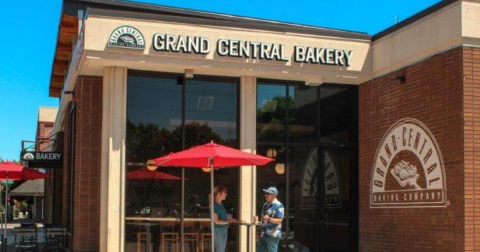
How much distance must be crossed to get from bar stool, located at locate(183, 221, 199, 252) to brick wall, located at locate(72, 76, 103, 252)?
182cm

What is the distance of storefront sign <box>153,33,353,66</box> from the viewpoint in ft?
40.6

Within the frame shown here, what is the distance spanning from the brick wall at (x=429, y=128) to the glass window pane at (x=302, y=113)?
1.07 m

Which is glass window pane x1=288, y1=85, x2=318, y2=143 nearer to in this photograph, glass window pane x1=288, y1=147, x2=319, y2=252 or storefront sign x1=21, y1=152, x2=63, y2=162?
glass window pane x1=288, y1=147, x2=319, y2=252

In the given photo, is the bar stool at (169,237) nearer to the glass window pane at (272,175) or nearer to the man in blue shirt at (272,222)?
the glass window pane at (272,175)

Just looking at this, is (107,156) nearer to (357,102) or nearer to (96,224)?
(96,224)

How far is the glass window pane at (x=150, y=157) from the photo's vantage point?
12.6 meters

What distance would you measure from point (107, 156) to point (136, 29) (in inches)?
103

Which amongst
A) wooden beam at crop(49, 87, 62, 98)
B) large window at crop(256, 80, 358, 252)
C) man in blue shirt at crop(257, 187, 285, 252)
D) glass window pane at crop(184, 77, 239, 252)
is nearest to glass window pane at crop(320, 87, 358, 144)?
large window at crop(256, 80, 358, 252)

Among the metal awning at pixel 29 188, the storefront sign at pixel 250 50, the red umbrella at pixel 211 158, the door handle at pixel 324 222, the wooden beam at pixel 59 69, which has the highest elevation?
the wooden beam at pixel 59 69

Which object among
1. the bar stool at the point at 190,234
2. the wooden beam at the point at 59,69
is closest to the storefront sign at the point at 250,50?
the bar stool at the point at 190,234

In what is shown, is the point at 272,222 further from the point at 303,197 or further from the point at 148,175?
the point at 148,175

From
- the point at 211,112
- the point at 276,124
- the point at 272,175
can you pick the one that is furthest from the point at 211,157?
the point at 276,124

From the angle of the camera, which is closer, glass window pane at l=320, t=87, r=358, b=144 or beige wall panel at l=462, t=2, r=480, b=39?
beige wall panel at l=462, t=2, r=480, b=39

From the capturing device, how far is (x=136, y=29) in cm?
1221
